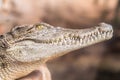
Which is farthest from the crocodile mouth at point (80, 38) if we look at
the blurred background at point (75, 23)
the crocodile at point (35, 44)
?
the blurred background at point (75, 23)

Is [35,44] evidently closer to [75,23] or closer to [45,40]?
[45,40]

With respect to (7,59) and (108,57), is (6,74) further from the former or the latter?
(108,57)

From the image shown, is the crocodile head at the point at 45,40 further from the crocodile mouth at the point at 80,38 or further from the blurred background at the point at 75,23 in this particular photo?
the blurred background at the point at 75,23

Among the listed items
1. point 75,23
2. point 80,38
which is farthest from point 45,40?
Result: point 75,23

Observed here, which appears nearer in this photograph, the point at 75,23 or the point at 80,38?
the point at 80,38

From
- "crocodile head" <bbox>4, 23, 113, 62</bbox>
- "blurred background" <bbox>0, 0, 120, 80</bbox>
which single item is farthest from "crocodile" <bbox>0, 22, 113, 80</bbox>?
"blurred background" <bbox>0, 0, 120, 80</bbox>

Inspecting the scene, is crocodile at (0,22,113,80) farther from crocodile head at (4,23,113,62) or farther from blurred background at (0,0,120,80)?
blurred background at (0,0,120,80)
